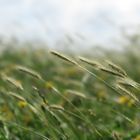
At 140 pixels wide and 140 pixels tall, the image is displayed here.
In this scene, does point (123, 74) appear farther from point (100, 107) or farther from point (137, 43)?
point (137, 43)

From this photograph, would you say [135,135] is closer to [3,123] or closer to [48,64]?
[3,123]

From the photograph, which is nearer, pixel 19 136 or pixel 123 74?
pixel 123 74

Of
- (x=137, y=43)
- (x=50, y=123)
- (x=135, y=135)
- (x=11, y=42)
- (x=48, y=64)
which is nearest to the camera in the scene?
(x=50, y=123)

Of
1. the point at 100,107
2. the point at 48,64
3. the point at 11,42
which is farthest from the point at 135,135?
the point at 11,42

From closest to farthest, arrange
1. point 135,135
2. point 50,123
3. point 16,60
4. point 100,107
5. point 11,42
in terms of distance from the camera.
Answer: point 50,123 < point 135,135 < point 100,107 < point 16,60 < point 11,42

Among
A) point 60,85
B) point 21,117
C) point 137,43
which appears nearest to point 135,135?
point 21,117

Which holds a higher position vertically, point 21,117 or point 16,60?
point 21,117

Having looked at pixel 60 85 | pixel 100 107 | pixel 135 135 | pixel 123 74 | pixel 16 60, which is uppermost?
pixel 123 74
